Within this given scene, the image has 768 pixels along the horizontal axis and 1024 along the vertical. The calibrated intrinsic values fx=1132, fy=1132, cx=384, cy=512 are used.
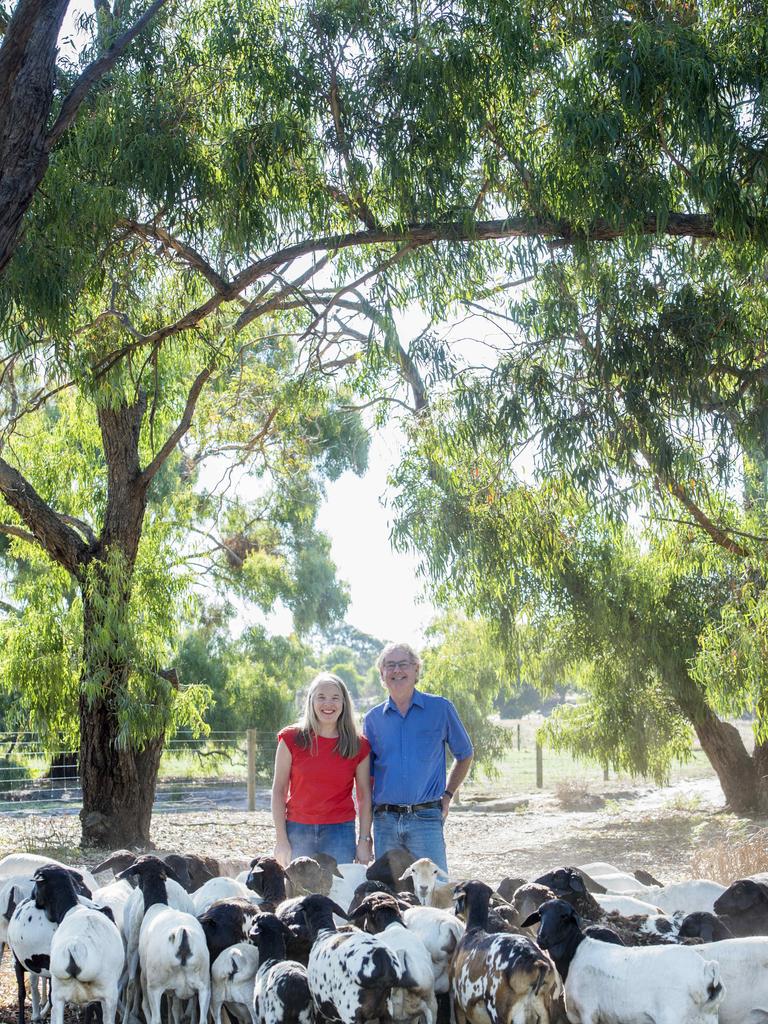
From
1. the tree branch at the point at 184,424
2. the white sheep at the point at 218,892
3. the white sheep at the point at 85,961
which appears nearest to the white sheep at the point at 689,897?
the white sheep at the point at 218,892

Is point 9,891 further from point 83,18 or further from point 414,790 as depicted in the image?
point 83,18

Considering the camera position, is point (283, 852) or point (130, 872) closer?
point (130, 872)

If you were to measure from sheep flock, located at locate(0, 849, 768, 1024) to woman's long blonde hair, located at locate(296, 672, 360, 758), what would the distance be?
686 mm

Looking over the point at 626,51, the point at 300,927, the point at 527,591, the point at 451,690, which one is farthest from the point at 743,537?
the point at 451,690

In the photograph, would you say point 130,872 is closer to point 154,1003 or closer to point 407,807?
point 154,1003

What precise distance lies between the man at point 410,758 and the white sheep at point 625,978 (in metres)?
1.68

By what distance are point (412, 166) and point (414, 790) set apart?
149 inches

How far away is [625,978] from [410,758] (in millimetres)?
2189

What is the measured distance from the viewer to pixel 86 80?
6.39 meters

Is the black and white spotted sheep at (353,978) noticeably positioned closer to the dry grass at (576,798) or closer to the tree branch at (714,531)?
the tree branch at (714,531)

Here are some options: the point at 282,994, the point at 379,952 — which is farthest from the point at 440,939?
the point at 282,994

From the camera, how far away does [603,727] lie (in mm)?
13695

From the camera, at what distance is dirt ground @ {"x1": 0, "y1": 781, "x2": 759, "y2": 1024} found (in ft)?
35.0

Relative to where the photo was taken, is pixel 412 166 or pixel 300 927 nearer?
pixel 300 927
